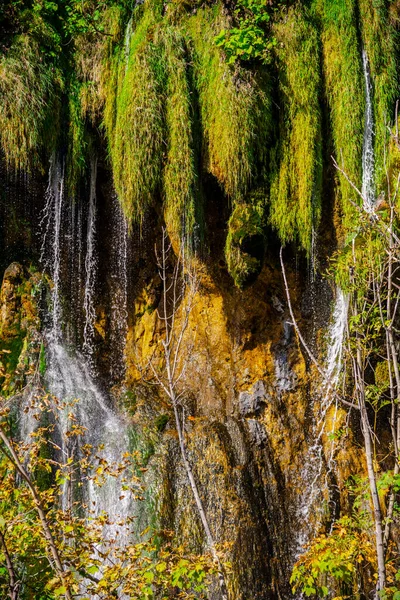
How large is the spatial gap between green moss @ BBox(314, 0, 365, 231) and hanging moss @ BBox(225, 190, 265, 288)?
881mm

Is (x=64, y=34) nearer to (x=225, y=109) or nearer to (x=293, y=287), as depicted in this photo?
(x=225, y=109)

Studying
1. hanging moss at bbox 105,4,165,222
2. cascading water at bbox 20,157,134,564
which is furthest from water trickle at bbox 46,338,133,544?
hanging moss at bbox 105,4,165,222

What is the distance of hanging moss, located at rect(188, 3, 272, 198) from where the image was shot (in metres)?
5.85

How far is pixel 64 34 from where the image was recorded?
6.95 metres

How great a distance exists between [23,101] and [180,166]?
189 cm

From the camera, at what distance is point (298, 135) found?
6070 millimetres

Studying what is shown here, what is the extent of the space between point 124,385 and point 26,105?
332 centimetres

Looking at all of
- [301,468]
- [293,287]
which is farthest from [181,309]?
[301,468]

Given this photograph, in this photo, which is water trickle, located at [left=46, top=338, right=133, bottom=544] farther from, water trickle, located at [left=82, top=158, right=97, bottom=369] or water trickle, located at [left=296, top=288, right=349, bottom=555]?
water trickle, located at [left=296, top=288, right=349, bottom=555]

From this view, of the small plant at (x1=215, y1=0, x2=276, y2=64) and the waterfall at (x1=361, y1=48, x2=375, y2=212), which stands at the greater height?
the small plant at (x1=215, y1=0, x2=276, y2=64)

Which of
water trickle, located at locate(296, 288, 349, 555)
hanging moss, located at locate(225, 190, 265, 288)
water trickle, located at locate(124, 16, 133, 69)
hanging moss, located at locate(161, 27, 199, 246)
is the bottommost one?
water trickle, located at locate(296, 288, 349, 555)

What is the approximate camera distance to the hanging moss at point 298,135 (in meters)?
6.01

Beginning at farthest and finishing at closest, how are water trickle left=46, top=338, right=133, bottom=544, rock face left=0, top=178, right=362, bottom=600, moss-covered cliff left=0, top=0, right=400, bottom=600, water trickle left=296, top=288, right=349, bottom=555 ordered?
water trickle left=296, top=288, right=349, bottom=555 → moss-covered cliff left=0, top=0, right=400, bottom=600 → water trickle left=46, top=338, right=133, bottom=544 → rock face left=0, top=178, right=362, bottom=600

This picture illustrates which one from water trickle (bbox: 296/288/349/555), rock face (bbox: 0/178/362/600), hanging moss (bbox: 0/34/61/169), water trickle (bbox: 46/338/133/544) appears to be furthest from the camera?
hanging moss (bbox: 0/34/61/169)
